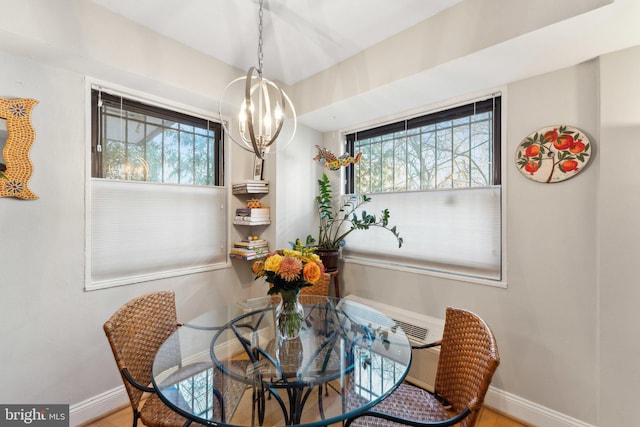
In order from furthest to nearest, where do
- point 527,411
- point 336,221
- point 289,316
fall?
1. point 336,221
2. point 527,411
3. point 289,316

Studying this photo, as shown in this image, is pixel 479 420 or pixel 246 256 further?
pixel 246 256

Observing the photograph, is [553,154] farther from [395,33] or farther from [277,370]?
[277,370]

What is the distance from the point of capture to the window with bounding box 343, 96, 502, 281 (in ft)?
6.81

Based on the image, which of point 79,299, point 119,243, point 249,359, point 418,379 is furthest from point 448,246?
point 79,299

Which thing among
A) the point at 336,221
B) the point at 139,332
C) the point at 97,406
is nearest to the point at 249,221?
the point at 336,221

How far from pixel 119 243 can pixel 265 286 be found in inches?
52.6

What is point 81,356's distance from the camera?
6.07 ft

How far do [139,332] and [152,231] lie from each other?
0.93 meters

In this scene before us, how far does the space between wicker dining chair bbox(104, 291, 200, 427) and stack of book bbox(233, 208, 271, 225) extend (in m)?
0.97

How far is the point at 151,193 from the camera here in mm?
2219

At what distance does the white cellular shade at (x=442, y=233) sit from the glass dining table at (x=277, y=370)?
891 mm

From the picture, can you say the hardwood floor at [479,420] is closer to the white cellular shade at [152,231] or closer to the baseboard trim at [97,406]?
the baseboard trim at [97,406]

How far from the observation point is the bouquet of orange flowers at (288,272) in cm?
134

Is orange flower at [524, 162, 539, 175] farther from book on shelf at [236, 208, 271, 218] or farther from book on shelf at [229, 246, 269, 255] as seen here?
book on shelf at [229, 246, 269, 255]
